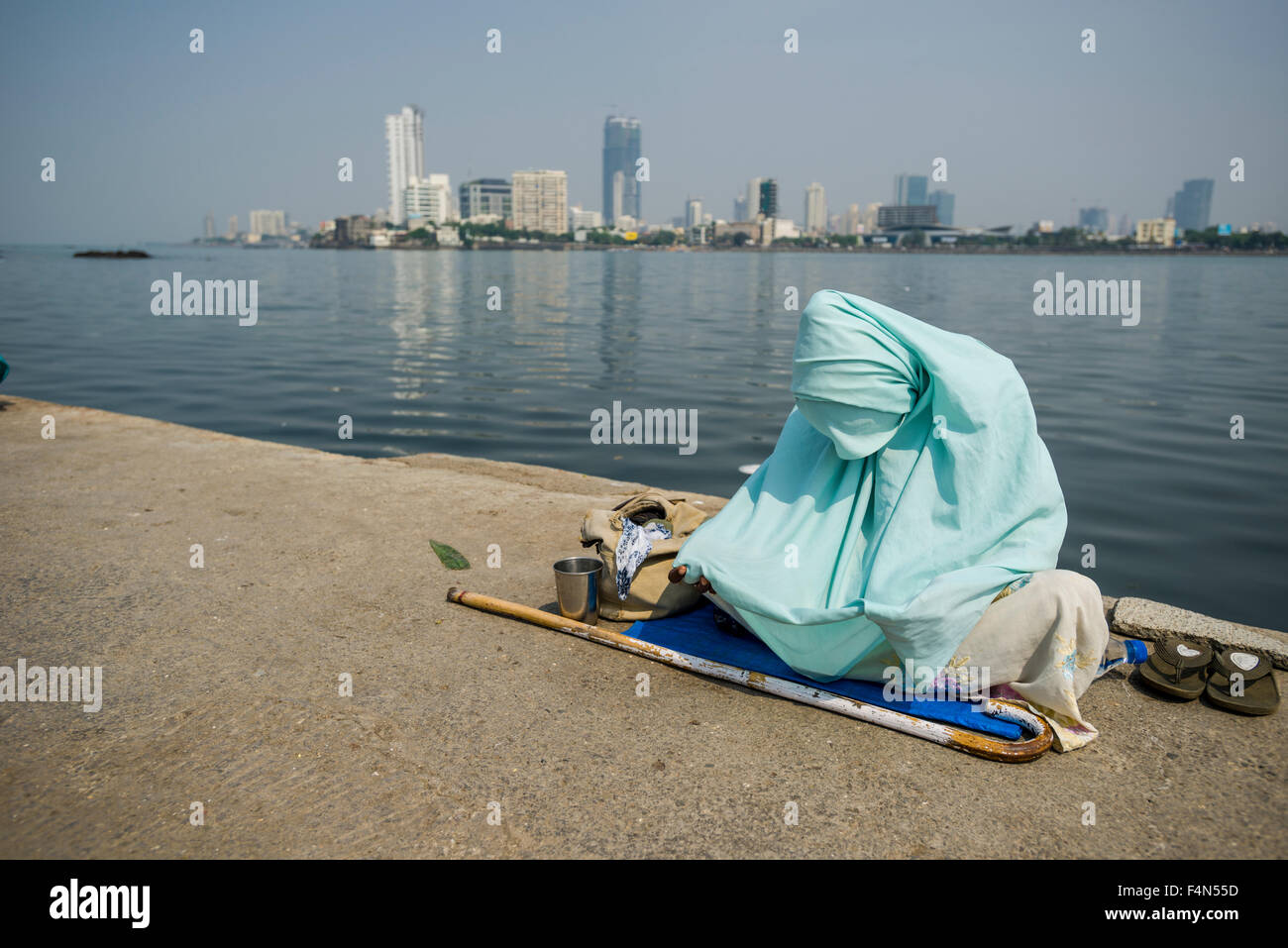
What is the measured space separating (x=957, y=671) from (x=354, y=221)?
174998 millimetres

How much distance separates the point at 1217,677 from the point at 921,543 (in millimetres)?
1504

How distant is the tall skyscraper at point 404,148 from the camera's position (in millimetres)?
172375

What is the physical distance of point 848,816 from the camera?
302 cm

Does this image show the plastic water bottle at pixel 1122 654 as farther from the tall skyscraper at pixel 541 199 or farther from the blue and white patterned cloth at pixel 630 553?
the tall skyscraper at pixel 541 199

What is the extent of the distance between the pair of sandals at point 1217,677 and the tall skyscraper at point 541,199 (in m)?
195

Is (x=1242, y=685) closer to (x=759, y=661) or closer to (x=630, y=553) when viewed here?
(x=759, y=661)

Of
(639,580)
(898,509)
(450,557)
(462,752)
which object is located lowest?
(462,752)

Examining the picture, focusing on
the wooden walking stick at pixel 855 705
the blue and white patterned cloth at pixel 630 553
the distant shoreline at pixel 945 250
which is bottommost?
the wooden walking stick at pixel 855 705

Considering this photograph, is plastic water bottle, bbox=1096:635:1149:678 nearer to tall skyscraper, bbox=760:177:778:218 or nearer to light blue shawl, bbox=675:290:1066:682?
light blue shawl, bbox=675:290:1066:682

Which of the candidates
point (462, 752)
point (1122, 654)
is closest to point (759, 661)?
point (462, 752)

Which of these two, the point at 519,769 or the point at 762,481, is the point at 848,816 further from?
the point at 762,481

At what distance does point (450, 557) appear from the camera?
5.57 metres

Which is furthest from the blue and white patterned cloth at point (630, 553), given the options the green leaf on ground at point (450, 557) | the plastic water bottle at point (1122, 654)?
the plastic water bottle at point (1122, 654)
